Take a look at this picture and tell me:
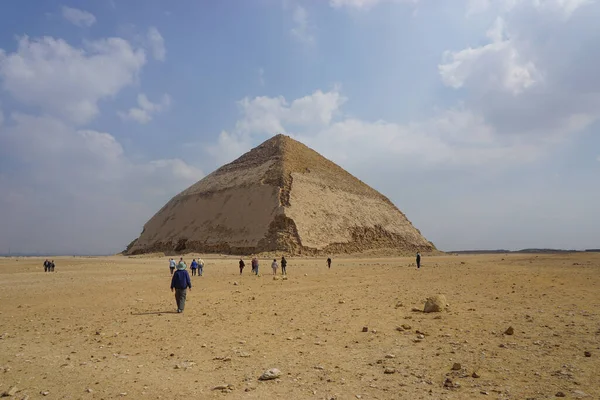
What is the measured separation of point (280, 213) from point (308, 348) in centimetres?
3997

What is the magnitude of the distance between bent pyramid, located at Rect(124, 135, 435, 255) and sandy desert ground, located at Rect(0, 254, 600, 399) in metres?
32.8

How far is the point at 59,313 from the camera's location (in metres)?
10.4

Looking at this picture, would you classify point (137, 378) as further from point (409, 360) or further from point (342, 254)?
point (342, 254)

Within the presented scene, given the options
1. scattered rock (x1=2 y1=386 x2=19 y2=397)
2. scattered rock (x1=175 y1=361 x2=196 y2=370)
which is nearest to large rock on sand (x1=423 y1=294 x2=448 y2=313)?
scattered rock (x1=175 y1=361 x2=196 y2=370)

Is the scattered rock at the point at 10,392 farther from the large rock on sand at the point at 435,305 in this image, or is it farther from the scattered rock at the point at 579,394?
the large rock on sand at the point at 435,305

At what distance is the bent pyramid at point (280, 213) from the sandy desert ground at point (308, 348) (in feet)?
108

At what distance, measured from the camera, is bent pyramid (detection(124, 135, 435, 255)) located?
152 ft

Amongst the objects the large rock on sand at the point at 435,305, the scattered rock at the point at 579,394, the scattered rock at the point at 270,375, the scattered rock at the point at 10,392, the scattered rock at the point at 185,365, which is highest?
the large rock on sand at the point at 435,305

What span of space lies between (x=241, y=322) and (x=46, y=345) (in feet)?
11.5

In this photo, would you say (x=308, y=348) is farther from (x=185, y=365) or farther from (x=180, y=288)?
(x=180, y=288)

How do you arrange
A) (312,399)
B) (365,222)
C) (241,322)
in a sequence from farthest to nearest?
(365,222), (241,322), (312,399)

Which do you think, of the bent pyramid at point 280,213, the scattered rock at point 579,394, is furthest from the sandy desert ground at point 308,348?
the bent pyramid at point 280,213

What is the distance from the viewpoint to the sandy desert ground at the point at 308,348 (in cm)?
493

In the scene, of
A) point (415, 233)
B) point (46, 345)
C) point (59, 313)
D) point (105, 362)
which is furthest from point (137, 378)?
point (415, 233)
